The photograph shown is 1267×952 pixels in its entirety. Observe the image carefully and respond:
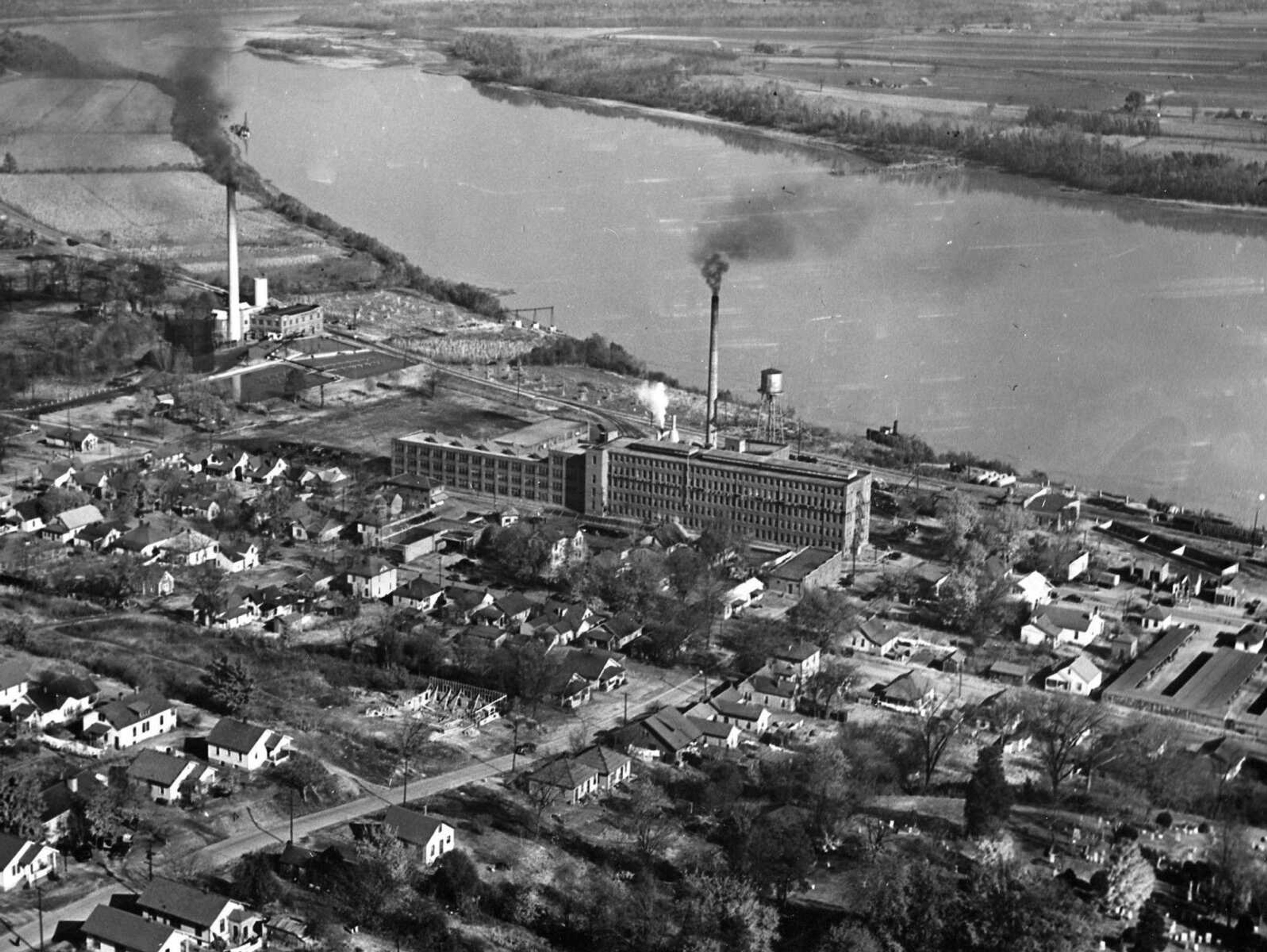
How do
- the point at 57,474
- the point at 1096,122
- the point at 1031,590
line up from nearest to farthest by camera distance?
the point at 1031,590
the point at 57,474
the point at 1096,122

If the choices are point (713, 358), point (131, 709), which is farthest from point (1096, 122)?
point (131, 709)

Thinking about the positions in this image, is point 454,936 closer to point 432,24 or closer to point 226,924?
point 226,924

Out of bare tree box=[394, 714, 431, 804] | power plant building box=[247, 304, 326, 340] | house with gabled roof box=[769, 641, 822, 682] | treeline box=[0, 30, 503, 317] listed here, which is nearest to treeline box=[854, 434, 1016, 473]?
house with gabled roof box=[769, 641, 822, 682]

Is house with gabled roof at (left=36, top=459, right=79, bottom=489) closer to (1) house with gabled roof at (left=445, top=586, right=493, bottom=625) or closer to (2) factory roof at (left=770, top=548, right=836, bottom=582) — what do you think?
(1) house with gabled roof at (left=445, top=586, right=493, bottom=625)

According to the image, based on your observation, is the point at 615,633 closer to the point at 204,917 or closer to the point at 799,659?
the point at 799,659

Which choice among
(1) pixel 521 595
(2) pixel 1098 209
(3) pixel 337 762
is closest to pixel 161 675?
(3) pixel 337 762

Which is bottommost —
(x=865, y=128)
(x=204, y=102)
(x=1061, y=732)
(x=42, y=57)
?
(x=1061, y=732)

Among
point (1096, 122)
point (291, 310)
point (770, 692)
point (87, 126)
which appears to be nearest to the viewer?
point (770, 692)
